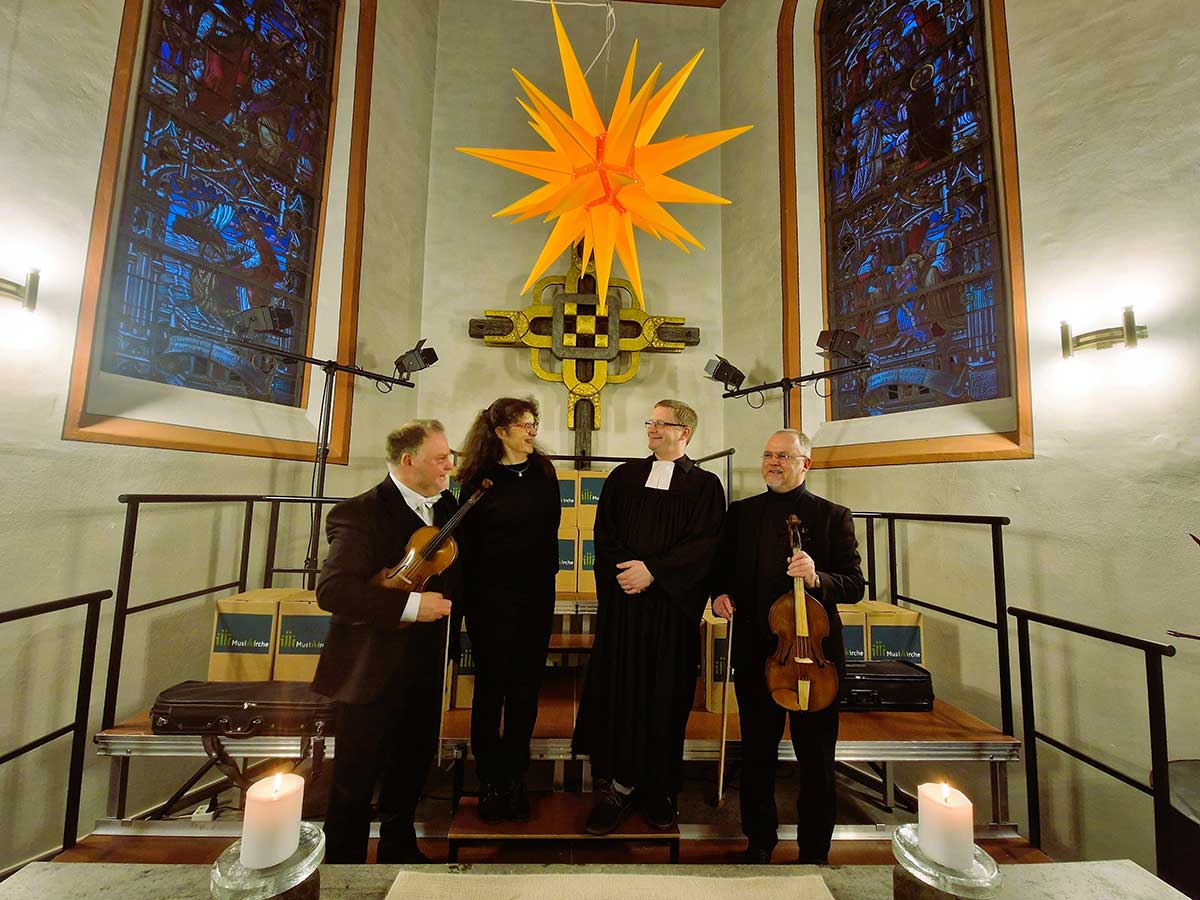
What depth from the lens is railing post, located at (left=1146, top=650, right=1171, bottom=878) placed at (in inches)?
63.4

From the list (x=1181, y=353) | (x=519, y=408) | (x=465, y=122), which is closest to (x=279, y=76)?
(x=465, y=122)

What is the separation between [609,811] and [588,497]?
4.85 ft

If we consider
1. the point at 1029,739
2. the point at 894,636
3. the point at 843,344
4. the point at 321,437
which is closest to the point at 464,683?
the point at 321,437

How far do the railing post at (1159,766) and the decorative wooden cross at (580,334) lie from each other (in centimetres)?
312

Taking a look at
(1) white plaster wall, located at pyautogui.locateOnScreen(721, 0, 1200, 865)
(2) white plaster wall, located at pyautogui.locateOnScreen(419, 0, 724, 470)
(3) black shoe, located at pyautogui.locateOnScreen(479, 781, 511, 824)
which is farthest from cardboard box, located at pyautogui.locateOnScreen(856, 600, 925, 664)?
(2) white plaster wall, located at pyautogui.locateOnScreen(419, 0, 724, 470)

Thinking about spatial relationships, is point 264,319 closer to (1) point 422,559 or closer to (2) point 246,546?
(2) point 246,546

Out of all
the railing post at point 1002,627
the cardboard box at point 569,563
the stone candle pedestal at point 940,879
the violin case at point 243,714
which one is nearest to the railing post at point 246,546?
the violin case at point 243,714

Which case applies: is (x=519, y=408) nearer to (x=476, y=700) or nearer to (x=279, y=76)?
(x=476, y=700)

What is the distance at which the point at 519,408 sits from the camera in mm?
1849

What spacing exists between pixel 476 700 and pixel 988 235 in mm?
3429

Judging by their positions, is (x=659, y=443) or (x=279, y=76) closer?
(x=659, y=443)

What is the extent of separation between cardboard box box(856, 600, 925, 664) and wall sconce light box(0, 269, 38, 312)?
3.62 m

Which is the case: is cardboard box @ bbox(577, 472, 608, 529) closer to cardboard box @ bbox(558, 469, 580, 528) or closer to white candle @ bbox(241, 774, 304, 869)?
cardboard box @ bbox(558, 469, 580, 528)

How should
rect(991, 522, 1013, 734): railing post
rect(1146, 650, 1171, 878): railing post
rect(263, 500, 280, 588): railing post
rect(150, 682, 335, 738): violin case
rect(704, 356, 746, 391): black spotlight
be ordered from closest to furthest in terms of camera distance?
rect(1146, 650, 1171, 878): railing post, rect(150, 682, 335, 738): violin case, rect(991, 522, 1013, 734): railing post, rect(263, 500, 280, 588): railing post, rect(704, 356, 746, 391): black spotlight
